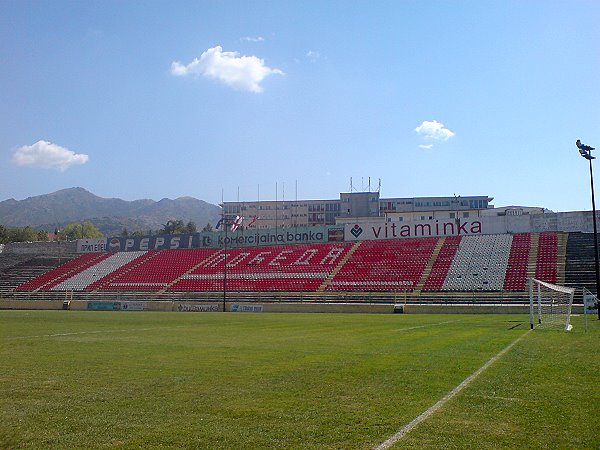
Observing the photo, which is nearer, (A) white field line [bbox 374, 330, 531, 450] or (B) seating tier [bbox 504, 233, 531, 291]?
(A) white field line [bbox 374, 330, 531, 450]

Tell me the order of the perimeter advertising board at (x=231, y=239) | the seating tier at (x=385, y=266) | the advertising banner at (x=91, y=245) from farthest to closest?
the advertising banner at (x=91, y=245) < the perimeter advertising board at (x=231, y=239) < the seating tier at (x=385, y=266)

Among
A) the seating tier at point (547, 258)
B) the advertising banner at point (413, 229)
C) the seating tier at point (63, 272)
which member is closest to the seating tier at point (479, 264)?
the advertising banner at point (413, 229)

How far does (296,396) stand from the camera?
9.18 m

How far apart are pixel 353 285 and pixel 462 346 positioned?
136 feet

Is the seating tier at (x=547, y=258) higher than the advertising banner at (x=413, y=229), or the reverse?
the advertising banner at (x=413, y=229)

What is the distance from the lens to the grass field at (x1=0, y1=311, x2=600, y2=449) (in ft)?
22.2

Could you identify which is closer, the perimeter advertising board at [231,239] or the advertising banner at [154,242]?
the perimeter advertising board at [231,239]

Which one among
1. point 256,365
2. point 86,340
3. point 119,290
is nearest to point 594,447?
point 256,365

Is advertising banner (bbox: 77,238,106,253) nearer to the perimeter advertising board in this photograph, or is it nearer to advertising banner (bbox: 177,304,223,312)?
the perimeter advertising board

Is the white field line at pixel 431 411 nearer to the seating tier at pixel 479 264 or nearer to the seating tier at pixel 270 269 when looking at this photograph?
the seating tier at pixel 479 264

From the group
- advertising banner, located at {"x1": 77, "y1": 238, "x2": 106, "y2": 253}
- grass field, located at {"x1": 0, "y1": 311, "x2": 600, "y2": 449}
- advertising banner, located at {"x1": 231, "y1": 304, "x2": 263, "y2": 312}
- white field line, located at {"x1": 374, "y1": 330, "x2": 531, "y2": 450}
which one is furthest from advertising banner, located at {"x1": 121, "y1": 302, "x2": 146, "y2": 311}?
white field line, located at {"x1": 374, "y1": 330, "x2": 531, "y2": 450}

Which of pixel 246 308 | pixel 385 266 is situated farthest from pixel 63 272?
pixel 385 266

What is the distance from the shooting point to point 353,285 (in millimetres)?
58281

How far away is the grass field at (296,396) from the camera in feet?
22.2
